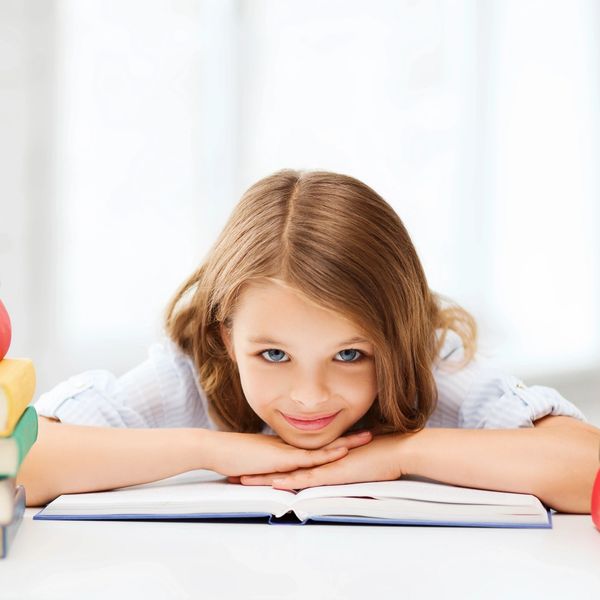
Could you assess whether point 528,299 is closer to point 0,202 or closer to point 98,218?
point 98,218

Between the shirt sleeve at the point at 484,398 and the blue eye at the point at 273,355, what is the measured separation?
1.23 ft

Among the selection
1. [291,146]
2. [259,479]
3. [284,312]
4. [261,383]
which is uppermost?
[291,146]

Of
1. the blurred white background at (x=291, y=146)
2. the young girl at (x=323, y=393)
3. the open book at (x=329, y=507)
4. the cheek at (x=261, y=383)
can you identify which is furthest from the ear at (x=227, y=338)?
the blurred white background at (x=291, y=146)

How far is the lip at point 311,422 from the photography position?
1396mm

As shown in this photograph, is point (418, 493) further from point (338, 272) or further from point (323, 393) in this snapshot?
point (338, 272)

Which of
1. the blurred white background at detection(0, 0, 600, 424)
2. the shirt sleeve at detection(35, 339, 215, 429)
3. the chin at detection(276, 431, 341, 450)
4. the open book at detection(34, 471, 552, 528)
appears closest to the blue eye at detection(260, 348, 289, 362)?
the chin at detection(276, 431, 341, 450)

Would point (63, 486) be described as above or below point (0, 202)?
below

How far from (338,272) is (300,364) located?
14 centimetres

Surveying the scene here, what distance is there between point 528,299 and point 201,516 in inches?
107

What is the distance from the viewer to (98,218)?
3145mm

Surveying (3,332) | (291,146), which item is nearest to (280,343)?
(3,332)

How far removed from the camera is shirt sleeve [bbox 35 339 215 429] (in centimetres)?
155

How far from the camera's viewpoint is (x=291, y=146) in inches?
131

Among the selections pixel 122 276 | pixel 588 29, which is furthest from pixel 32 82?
pixel 588 29
